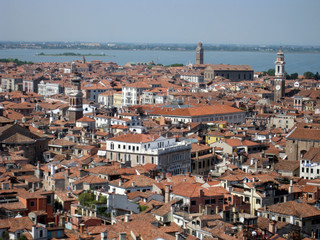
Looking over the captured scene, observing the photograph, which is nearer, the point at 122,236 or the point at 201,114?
the point at 122,236

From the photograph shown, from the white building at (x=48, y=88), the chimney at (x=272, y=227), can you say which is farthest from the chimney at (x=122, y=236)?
the white building at (x=48, y=88)

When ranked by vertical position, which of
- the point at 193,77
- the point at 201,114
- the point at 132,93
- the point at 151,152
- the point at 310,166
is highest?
the point at 151,152

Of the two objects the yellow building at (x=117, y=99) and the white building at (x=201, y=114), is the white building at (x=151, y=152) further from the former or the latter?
the yellow building at (x=117, y=99)


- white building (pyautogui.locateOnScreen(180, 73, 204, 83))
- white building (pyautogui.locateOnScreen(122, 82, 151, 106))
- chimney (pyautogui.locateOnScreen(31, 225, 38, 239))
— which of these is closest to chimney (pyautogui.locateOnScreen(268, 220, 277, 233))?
chimney (pyautogui.locateOnScreen(31, 225, 38, 239))

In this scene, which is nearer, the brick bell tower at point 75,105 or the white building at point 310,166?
the white building at point 310,166

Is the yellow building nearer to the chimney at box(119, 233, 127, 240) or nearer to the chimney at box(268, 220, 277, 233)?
the chimney at box(268, 220, 277, 233)

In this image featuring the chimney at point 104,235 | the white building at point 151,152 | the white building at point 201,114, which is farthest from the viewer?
the white building at point 201,114

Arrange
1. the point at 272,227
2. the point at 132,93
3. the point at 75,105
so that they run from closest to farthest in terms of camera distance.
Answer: the point at 272,227, the point at 75,105, the point at 132,93

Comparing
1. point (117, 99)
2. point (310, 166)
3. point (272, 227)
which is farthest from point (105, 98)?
point (272, 227)

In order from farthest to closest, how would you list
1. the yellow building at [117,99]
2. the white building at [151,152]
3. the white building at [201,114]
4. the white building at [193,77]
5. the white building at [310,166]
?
1. the white building at [193,77]
2. the yellow building at [117,99]
3. the white building at [201,114]
4. the white building at [310,166]
5. the white building at [151,152]

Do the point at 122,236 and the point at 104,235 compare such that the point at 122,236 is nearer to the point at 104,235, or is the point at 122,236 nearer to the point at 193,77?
the point at 104,235

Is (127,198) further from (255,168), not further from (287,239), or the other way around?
(255,168)
